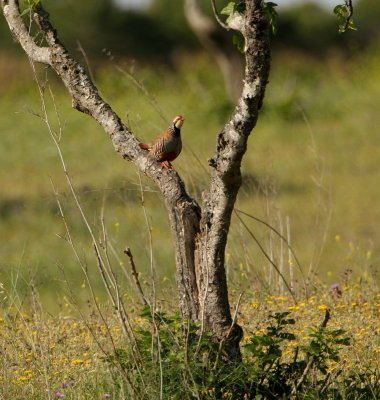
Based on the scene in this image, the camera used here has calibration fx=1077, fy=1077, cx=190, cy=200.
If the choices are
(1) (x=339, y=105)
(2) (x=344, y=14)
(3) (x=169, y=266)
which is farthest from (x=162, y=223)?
(1) (x=339, y=105)

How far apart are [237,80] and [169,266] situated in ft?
26.4

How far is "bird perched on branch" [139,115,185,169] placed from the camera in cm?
502

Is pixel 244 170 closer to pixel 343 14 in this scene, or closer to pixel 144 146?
→ pixel 144 146

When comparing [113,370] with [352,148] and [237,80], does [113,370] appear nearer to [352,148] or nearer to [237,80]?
[352,148]

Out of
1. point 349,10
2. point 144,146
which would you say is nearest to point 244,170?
point 144,146

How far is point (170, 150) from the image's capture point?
5.21 m

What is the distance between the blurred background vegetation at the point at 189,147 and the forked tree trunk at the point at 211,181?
0.26m

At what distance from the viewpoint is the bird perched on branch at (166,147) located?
502cm

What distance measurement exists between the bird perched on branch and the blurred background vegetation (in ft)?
0.52

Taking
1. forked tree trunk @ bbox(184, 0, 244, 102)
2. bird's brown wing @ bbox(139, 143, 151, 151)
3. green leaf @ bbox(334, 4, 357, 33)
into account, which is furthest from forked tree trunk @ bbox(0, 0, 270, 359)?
forked tree trunk @ bbox(184, 0, 244, 102)

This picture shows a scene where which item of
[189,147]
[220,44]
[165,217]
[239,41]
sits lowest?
[165,217]

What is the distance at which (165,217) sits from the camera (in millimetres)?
7848

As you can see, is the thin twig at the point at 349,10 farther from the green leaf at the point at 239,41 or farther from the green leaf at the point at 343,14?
the green leaf at the point at 239,41

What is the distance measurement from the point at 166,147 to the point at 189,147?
1.17 meters
